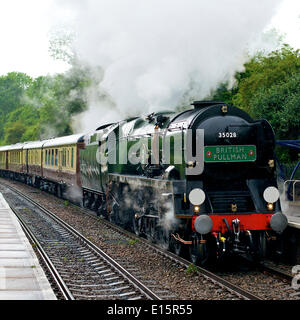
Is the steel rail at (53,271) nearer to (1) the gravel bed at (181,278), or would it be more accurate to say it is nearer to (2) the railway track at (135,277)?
(2) the railway track at (135,277)

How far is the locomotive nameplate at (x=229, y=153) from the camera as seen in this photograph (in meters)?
10.2

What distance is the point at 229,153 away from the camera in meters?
10.3

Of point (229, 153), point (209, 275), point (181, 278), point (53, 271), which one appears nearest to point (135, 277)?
point (181, 278)

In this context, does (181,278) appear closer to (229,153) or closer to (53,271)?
(53,271)

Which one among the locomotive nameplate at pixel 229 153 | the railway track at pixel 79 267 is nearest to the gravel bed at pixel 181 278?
the railway track at pixel 79 267

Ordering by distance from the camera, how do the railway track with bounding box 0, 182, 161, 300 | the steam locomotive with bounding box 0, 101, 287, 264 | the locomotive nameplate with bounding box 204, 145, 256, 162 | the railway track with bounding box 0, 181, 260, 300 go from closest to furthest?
the railway track with bounding box 0, 181, 260, 300 < the railway track with bounding box 0, 182, 161, 300 < the steam locomotive with bounding box 0, 101, 287, 264 < the locomotive nameplate with bounding box 204, 145, 256, 162

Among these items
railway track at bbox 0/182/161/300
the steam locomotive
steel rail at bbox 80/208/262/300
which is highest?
the steam locomotive

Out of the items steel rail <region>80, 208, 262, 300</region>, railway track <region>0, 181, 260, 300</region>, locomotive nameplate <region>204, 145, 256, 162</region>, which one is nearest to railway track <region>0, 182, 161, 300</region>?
railway track <region>0, 181, 260, 300</region>

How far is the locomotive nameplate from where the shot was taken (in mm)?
10227

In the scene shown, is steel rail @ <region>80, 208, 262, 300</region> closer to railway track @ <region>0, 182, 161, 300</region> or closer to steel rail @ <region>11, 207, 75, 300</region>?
railway track @ <region>0, 182, 161, 300</region>

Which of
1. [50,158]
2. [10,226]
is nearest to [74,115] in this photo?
[50,158]

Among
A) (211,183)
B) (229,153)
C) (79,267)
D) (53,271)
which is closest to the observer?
(53,271)
